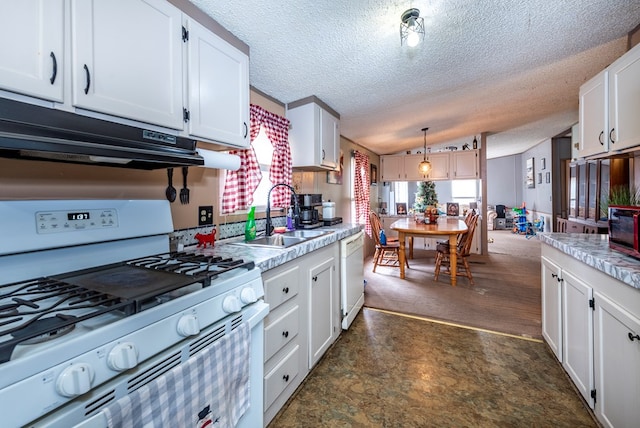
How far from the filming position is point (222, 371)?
0.97m

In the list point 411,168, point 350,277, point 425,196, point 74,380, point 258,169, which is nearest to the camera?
point 74,380

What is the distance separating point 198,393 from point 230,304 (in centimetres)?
28

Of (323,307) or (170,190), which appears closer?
(170,190)

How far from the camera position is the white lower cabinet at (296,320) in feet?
4.65

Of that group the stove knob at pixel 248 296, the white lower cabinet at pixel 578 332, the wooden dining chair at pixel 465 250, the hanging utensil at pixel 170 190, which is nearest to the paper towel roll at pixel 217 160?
the hanging utensil at pixel 170 190

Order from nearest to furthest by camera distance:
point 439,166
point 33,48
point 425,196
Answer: point 33,48, point 439,166, point 425,196

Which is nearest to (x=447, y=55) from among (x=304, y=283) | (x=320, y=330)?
(x=304, y=283)

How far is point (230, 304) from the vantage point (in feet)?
3.33

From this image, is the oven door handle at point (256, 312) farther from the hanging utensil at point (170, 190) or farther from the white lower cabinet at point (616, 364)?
the white lower cabinet at point (616, 364)

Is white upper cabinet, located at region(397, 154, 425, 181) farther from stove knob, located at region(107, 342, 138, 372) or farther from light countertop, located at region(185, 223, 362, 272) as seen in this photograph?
stove knob, located at region(107, 342, 138, 372)

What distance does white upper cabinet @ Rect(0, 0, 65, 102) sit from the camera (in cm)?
81

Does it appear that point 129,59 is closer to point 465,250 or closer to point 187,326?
point 187,326

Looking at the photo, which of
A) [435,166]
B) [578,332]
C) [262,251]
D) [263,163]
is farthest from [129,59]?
[435,166]

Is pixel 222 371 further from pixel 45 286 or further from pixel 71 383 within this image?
pixel 45 286
